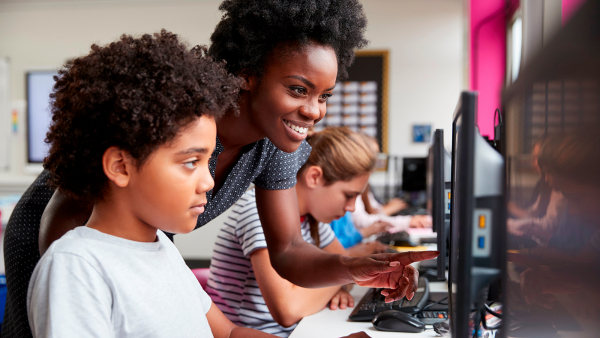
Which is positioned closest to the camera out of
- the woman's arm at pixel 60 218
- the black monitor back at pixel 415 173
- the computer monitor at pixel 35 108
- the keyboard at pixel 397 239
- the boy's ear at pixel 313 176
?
the woman's arm at pixel 60 218

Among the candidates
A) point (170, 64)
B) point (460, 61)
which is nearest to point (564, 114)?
point (170, 64)

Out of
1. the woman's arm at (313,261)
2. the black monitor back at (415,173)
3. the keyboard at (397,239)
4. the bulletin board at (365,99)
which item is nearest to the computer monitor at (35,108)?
the bulletin board at (365,99)

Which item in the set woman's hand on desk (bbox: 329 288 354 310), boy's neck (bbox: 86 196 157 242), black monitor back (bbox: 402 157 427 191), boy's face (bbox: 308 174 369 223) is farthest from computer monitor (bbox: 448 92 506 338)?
black monitor back (bbox: 402 157 427 191)

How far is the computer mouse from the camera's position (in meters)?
1.02

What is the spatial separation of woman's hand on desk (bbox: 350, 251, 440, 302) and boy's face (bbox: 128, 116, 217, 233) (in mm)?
399

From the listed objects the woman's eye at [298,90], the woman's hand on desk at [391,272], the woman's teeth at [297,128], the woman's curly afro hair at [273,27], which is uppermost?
the woman's curly afro hair at [273,27]

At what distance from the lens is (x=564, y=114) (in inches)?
24.1

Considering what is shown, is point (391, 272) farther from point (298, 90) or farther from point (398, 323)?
point (298, 90)

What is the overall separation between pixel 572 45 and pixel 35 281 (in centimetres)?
64

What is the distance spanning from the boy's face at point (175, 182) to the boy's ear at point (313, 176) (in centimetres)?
88

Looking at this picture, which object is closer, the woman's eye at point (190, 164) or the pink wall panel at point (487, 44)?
the woman's eye at point (190, 164)

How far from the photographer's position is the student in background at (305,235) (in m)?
1.19

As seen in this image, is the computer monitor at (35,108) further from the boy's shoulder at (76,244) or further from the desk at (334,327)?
the boy's shoulder at (76,244)

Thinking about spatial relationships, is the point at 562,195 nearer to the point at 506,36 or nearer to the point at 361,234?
the point at 361,234
